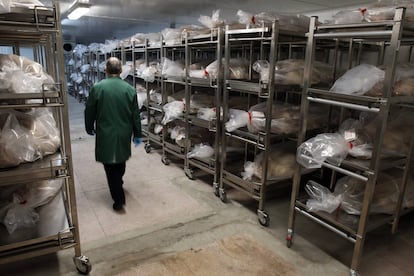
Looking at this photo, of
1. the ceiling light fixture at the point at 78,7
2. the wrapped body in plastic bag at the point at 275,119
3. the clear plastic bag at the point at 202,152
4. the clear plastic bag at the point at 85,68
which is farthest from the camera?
the clear plastic bag at the point at 85,68

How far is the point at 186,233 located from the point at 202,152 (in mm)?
1167

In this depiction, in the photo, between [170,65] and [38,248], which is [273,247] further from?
[170,65]

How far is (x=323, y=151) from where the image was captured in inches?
83.1

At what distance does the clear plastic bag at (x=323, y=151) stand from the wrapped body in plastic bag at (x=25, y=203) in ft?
6.12

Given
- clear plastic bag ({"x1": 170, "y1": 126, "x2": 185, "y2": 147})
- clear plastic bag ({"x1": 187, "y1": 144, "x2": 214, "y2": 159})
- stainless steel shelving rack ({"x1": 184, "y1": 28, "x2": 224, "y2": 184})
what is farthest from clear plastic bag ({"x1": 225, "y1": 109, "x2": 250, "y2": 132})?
clear plastic bag ({"x1": 170, "y1": 126, "x2": 185, "y2": 147})

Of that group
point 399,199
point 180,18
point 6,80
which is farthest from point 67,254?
point 180,18

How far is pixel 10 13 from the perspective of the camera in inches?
64.9

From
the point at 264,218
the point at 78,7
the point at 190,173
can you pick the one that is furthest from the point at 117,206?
the point at 78,7

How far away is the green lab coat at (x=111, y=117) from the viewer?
276 cm

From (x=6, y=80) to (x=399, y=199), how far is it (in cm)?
287

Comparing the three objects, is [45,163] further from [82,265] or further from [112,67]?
[112,67]

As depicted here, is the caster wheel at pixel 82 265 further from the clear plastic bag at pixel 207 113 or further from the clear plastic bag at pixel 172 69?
the clear plastic bag at pixel 172 69

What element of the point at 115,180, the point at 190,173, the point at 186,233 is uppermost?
the point at 115,180

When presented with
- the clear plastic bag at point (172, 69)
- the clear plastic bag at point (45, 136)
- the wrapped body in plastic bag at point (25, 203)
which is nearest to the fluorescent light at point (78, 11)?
the clear plastic bag at point (172, 69)
